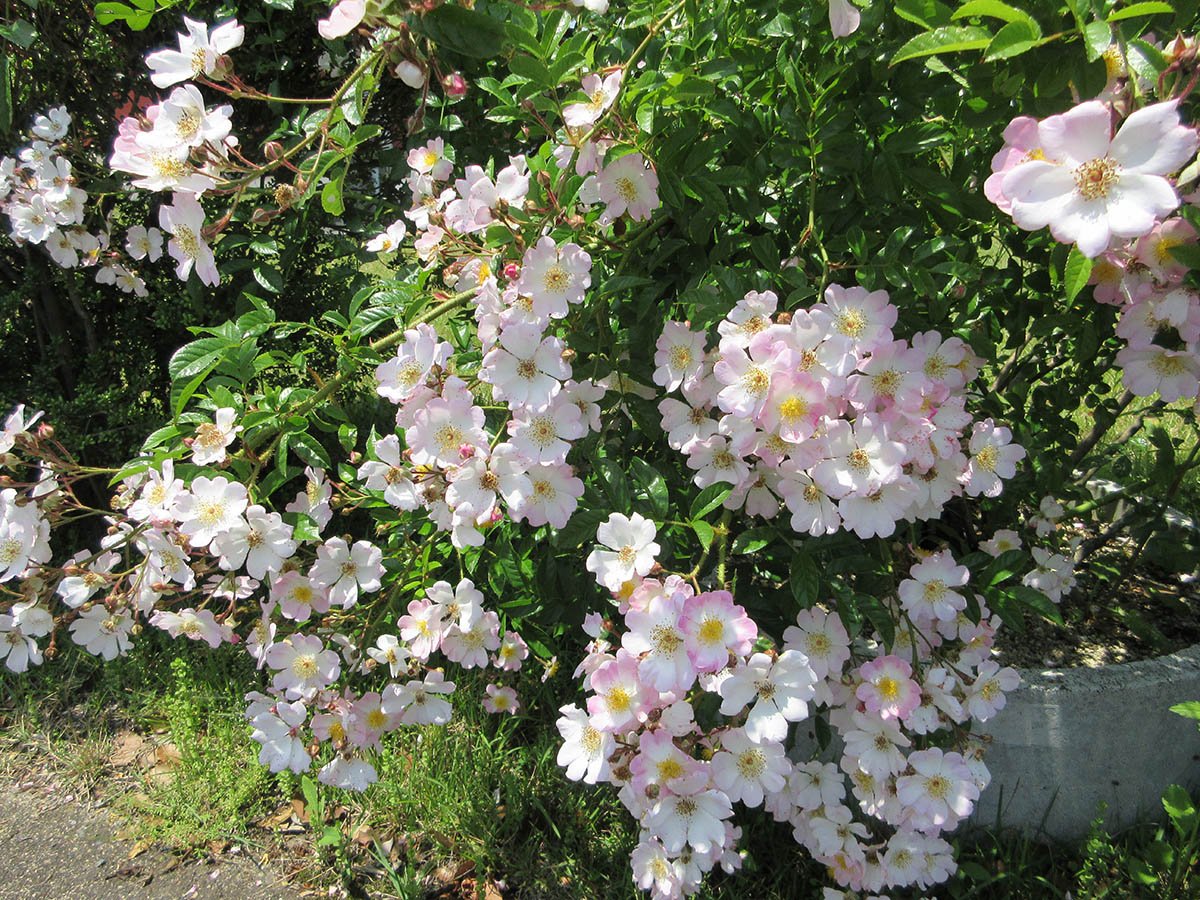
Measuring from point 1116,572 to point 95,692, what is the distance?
286 centimetres

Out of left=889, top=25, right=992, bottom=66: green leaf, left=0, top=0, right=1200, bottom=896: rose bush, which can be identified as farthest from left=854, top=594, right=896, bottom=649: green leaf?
left=889, top=25, right=992, bottom=66: green leaf

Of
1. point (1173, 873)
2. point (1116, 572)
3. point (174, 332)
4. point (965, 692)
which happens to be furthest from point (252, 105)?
point (1173, 873)

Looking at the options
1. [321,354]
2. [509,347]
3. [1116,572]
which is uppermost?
[509,347]

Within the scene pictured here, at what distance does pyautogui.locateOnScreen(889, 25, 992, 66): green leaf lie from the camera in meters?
1.05

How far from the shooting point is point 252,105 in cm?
286

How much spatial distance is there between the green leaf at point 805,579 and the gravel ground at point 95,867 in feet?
4.65

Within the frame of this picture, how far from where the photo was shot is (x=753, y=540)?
1521 mm

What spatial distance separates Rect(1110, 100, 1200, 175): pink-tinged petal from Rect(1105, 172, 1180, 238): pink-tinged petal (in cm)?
1

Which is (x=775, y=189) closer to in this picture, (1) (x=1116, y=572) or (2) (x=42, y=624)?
(1) (x=1116, y=572)

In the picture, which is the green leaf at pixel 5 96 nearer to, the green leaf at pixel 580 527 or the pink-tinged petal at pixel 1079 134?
the green leaf at pixel 580 527

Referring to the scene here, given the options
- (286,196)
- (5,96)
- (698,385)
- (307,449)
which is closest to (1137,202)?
(698,385)

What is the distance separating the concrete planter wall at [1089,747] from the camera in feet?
6.23

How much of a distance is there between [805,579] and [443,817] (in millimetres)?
1144

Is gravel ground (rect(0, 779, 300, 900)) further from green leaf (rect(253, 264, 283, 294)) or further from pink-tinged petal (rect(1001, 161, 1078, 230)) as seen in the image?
pink-tinged petal (rect(1001, 161, 1078, 230))
